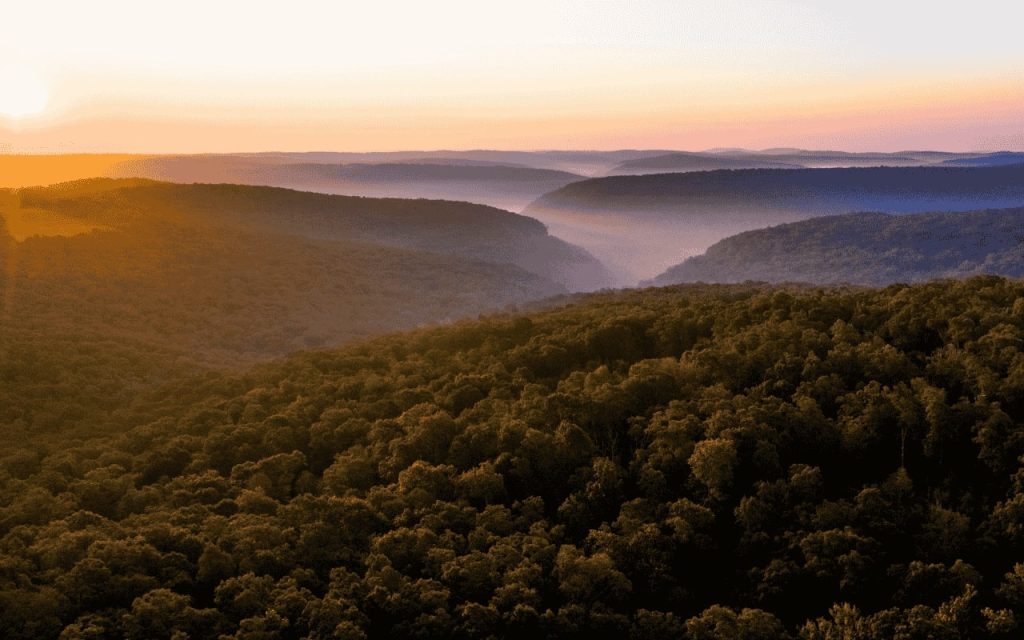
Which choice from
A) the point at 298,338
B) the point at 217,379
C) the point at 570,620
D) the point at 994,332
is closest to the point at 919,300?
the point at 994,332

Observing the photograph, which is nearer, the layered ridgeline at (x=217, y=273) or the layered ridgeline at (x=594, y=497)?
the layered ridgeline at (x=594, y=497)

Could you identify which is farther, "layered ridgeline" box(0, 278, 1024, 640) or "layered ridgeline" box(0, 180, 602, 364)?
"layered ridgeline" box(0, 180, 602, 364)

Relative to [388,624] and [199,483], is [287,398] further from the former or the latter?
[388,624]

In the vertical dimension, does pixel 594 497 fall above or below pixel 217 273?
above

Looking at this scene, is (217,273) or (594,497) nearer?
(594,497)
